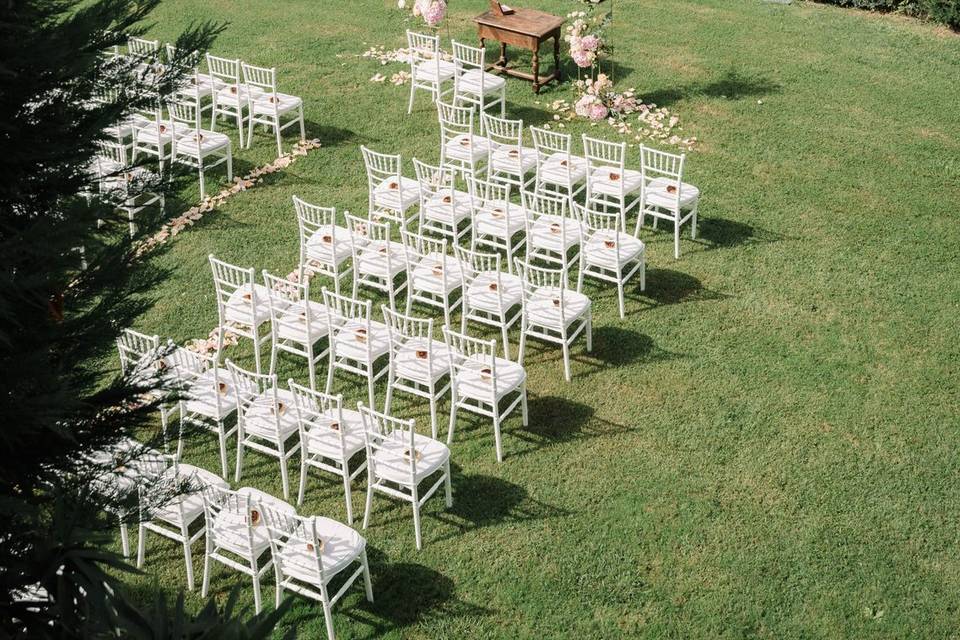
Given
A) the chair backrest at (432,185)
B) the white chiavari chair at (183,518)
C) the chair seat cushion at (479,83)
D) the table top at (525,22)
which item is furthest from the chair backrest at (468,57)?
the white chiavari chair at (183,518)

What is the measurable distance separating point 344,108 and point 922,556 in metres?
11.7

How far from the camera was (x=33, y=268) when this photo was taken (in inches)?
239

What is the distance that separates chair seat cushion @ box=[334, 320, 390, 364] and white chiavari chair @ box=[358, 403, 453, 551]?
3.96 feet

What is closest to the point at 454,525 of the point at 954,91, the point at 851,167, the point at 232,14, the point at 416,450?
the point at 416,450

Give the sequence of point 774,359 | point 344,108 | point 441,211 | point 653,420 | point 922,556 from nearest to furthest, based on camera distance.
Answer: point 922,556
point 653,420
point 774,359
point 441,211
point 344,108

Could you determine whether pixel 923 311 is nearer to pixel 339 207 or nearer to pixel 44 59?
pixel 339 207

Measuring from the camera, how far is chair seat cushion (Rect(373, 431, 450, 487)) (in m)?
10.2

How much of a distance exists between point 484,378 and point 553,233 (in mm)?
2912

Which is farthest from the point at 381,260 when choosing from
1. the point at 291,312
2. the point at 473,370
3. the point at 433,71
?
the point at 433,71

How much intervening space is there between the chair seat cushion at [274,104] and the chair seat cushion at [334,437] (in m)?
7.20

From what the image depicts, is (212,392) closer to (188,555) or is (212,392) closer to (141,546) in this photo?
(141,546)

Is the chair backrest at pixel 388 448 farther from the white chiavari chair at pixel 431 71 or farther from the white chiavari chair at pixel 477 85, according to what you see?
the white chiavari chair at pixel 431 71

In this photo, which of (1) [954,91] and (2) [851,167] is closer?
(2) [851,167]

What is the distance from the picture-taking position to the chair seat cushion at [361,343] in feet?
38.8
